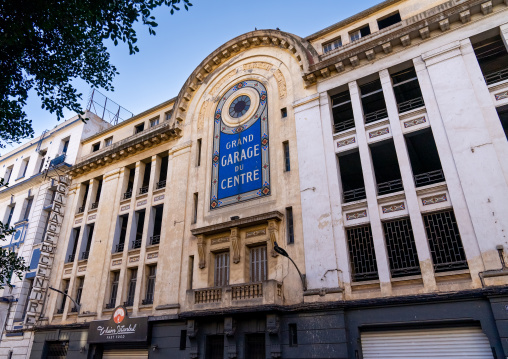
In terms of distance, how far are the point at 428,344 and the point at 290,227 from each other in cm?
737

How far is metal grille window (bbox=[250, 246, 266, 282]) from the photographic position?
702 inches

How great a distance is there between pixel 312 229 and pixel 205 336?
23.4ft

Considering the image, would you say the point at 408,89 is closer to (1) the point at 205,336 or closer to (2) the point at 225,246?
(2) the point at 225,246

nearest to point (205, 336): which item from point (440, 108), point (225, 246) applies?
point (225, 246)

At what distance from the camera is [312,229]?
16766 millimetres

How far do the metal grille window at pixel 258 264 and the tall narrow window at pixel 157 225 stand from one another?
6718 millimetres

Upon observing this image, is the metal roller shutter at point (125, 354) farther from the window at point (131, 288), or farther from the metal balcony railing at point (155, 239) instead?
the metal balcony railing at point (155, 239)

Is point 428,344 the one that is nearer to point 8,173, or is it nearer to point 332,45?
point 332,45

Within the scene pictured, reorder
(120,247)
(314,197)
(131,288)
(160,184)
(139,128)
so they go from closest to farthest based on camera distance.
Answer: (314,197) → (131,288) → (120,247) → (160,184) → (139,128)

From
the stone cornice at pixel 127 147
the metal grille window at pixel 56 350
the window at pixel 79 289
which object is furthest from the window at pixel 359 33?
the metal grille window at pixel 56 350

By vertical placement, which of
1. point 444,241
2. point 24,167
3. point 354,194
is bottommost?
point 444,241

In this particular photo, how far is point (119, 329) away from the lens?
19719mm

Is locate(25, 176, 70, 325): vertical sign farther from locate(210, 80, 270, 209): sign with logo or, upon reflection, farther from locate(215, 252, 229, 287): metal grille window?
locate(215, 252, 229, 287): metal grille window

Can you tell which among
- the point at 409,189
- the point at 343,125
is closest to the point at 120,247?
the point at 343,125
